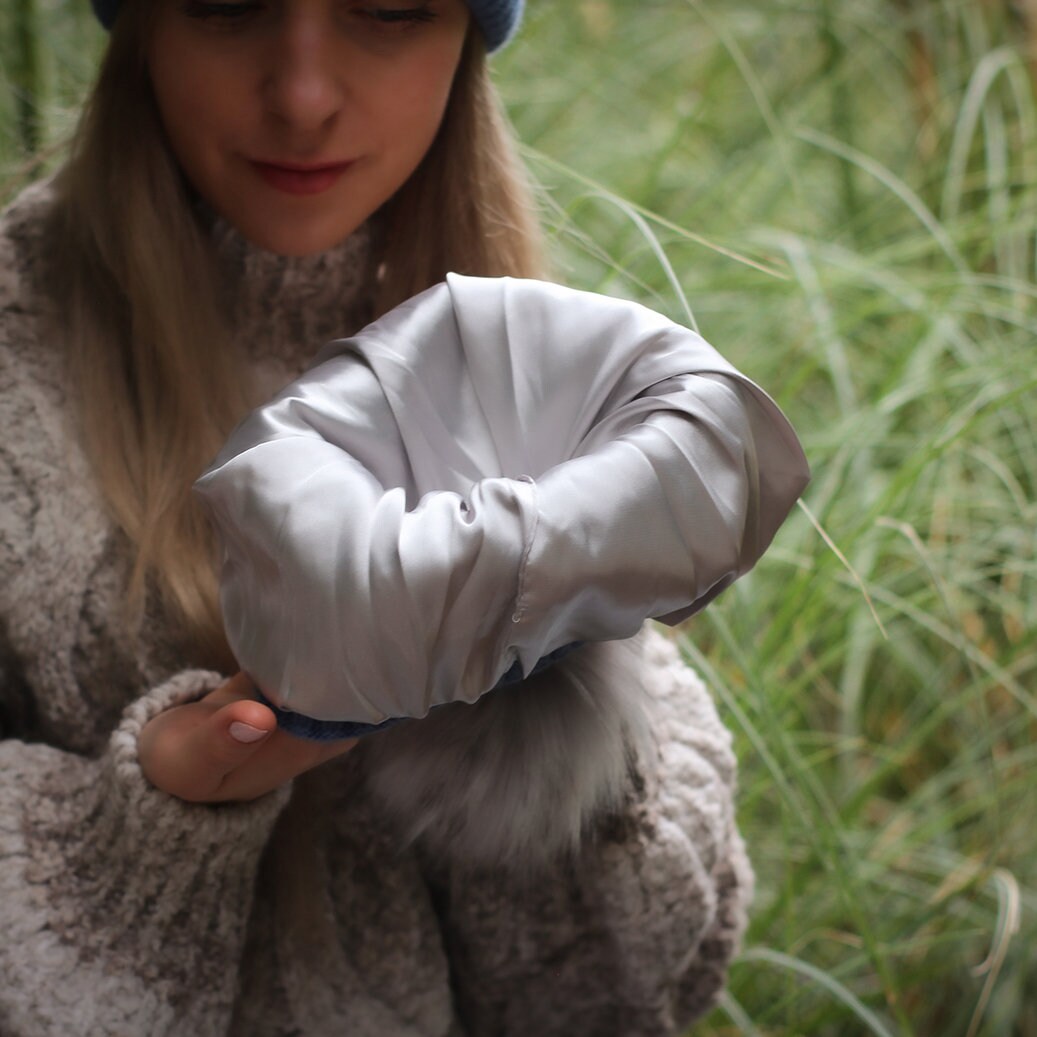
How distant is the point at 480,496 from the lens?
0.39 metres

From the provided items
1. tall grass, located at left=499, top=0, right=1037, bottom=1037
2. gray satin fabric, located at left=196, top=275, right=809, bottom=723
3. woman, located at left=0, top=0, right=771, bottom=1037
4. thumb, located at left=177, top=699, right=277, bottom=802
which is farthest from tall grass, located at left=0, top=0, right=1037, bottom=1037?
thumb, located at left=177, top=699, right=277, bottom=802

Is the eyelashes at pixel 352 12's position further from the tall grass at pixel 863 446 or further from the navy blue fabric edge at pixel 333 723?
the navy blue fabric edge at pixel 333 723

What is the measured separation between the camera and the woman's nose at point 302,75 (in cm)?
50

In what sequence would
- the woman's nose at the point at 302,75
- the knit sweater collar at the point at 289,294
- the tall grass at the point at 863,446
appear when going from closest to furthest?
the woman's nose at the point at 302,75
the knit sweater collar at the point at 289,294
the tall grass at the point at 863,446

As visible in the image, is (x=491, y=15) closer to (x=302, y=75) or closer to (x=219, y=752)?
(x=302, y=75)

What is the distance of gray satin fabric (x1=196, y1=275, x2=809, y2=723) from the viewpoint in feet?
1.23

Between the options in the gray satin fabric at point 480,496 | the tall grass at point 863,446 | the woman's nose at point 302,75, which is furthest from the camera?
the tall grass at point 863,446

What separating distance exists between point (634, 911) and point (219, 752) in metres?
0.22

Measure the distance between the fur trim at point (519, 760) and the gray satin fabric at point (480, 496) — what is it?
53 millimetres

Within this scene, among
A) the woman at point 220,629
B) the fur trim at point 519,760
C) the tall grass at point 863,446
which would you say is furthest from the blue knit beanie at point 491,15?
the fur trim at point 519,760

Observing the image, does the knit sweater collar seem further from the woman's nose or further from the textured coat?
the woman's nose

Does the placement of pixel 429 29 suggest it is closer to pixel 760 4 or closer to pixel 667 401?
pixel 667 401

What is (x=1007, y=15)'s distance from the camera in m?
1.41

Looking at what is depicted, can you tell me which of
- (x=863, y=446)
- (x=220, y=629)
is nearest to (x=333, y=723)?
(x=220, y=629)
